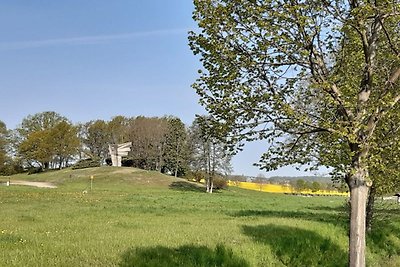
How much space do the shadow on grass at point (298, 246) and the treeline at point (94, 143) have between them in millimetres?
62726

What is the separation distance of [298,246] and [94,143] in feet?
342

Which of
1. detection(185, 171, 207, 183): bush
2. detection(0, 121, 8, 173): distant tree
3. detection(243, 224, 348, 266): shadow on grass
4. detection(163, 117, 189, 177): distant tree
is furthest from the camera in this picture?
detection(163, 117, 189, 177): distant tree

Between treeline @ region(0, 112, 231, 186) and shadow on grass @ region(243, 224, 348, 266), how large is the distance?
6273cm

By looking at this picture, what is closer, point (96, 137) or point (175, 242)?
point (175, 242)

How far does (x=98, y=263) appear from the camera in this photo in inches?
411

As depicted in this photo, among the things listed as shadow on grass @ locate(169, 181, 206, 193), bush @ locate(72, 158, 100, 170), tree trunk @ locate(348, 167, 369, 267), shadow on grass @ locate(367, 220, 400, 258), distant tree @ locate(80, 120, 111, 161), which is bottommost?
shadow on grass @ locate(367, 220, 400, 258)

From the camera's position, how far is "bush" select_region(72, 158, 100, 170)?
99.2 m

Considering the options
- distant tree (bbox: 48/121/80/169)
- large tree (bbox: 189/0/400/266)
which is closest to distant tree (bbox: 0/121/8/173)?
distant tree (bbox: 48/121/80/169)

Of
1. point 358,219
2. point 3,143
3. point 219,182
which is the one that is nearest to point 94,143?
point 3,143

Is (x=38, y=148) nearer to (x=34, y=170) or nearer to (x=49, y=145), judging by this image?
(x=49, y=145)

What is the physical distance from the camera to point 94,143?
379ft

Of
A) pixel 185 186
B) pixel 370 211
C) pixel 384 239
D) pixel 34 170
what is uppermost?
pixel 34 170

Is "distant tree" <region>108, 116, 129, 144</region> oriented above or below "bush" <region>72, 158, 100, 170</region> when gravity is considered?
Result: above

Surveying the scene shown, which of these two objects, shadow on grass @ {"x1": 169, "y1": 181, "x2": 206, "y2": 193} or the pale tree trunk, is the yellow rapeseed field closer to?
shadow on grass @ {"x1": 169, "y1": 181, "x2": 206, "y2": 193}
